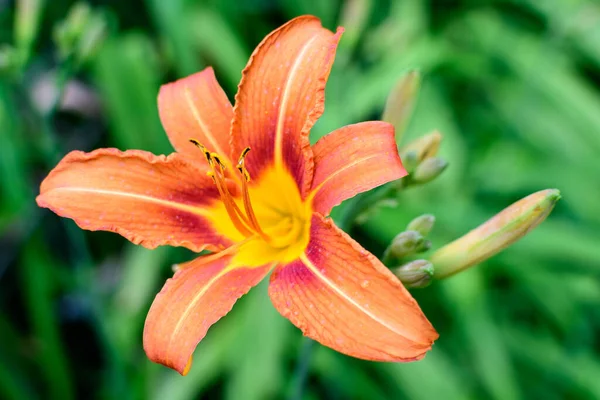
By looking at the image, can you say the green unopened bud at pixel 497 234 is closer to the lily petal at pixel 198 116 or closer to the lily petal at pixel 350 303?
the lily petal at pixel 350 303

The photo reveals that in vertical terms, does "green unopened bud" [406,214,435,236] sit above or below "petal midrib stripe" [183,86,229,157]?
below

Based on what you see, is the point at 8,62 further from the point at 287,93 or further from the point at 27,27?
the point at 287,93

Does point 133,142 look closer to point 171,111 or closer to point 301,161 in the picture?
point 171,111

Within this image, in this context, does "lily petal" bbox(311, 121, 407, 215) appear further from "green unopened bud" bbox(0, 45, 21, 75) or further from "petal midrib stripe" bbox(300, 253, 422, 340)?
"green unopened bud" bbox(0, 45, 21, 75)

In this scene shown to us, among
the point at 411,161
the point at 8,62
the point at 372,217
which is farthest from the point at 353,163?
the point at 8,62

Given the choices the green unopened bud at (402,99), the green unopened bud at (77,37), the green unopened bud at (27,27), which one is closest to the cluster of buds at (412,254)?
the green unopened bud at (402,99)

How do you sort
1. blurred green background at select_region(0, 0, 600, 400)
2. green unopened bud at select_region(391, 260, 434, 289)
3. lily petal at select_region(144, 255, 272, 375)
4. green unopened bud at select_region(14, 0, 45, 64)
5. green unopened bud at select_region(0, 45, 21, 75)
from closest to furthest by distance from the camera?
1. lily petal at select_region(144, 255, 272, 375)
2. green unopened bud at select_region(391, 260, 434, 289)
3. green unopened bud at select_region(0, 45, 21, 75)
4. green unopened bud at select_region(14, 0, 45, 64)
5. blurred green background at select_region(0, 0, 600, 400)

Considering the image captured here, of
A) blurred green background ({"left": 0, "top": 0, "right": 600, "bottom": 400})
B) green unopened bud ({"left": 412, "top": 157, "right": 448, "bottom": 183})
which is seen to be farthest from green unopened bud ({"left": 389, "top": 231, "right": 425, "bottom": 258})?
blurred green background ({"left": 0, "top": 0, "right": 600, "bottom": 400})

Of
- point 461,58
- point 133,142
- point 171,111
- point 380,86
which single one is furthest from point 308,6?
point 171,111
